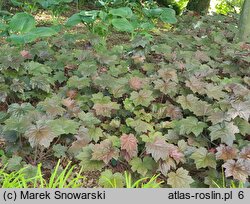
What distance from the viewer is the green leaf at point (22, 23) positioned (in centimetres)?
450

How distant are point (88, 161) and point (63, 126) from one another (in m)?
0.34

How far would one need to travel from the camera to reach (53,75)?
4.26 m

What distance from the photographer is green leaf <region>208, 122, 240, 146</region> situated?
289 cm

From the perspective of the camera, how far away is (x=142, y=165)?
2.85 meters

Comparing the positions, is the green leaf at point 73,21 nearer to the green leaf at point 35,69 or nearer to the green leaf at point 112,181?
the green leaf at point 35,69

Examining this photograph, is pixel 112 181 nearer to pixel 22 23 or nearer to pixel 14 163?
pixel 14 163

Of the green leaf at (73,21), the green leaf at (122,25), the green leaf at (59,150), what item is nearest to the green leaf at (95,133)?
the green leaf at (59,150)

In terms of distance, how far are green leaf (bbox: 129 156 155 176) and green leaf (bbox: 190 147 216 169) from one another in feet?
0.98

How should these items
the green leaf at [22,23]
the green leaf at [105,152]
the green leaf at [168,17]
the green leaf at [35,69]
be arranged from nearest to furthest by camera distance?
the green leaf at [105,152] → the green leaf at [35,69] → the green leaf at [22,23] → the green leaf at [168,17]

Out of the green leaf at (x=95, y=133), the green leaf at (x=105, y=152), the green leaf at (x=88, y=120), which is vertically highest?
the green leaf at (x=88, y=120)

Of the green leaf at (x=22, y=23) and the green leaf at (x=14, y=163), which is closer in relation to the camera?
the green leaf at (x=14, y=163)

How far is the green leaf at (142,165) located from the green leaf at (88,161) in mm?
231

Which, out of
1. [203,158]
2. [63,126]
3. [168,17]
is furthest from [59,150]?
[168,17]

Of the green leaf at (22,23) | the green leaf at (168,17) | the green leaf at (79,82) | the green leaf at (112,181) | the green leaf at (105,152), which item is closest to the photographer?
the green leaf at (112,181)
